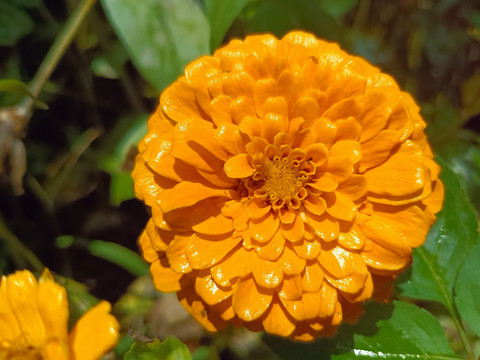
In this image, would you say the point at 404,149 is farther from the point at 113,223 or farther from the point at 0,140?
the point at 113,223

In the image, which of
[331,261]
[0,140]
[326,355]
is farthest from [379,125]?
[0,140]

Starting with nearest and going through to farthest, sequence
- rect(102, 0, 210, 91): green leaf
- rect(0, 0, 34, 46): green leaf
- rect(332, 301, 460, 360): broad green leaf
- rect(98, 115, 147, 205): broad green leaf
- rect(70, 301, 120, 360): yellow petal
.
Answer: rect(70, 301, 120, 360): yellow petal
rect(332, 301, 460, 360): broad green leaf
rect(102, 0, 210, 91): green leaf
rect(98, 115, 147, 205): broad green leaf
rect(0, 0, 34, 46): green leaf

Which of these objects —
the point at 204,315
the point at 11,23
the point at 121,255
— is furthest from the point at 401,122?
the point at 11,23

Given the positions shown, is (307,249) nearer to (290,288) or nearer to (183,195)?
(290,288)

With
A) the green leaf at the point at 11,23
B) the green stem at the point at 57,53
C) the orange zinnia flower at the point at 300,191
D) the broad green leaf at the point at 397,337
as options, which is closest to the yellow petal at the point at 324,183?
the orange zinnia flower at the point at 300,191

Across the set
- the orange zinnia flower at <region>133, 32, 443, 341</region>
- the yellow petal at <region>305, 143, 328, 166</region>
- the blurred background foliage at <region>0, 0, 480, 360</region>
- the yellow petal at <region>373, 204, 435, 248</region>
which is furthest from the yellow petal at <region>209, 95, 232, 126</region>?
the blurred background foliage at <region>0, 0, 480, 360</region>

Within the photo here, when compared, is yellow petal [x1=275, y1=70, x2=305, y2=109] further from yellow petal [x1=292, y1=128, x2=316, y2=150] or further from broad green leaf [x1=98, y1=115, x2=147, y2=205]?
broad green leaf [x1=98, y1=115, x2=147, y2=205]
